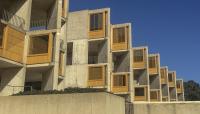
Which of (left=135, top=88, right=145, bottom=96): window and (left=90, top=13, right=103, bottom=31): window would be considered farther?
(left=135, top=88, right=145, bottom=96): window

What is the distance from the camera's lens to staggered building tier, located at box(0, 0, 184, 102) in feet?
104

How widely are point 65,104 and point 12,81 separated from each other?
10563mm

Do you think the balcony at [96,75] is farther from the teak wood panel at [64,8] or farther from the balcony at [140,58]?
the balcony at [140,58]

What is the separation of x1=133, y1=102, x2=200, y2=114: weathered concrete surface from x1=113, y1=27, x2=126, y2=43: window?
947 inches

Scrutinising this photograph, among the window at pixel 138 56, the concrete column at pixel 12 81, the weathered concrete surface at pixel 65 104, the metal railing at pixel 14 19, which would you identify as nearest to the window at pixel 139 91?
the window at pixel 138 56

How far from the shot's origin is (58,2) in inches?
1435

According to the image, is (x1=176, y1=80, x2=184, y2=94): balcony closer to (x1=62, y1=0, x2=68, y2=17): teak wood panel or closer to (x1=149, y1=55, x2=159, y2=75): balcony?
(x1=149, y1=55, x2=159, y2=75): balcony

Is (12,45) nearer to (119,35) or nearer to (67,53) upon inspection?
(67,53)

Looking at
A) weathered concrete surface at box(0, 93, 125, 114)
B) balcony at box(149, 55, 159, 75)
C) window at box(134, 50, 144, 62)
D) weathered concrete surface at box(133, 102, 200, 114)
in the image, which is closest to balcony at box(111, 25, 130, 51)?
window at box(134, 50, 144, 62)

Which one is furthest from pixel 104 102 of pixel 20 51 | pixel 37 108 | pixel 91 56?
pixel 91 56

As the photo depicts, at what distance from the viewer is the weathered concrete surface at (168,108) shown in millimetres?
27984

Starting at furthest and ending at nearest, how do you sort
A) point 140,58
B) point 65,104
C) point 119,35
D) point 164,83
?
point 164,83, point 140,58, point 119,35, point 65,104

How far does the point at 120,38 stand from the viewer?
52.1 m

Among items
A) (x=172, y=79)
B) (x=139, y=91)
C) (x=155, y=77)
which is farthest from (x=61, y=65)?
(x=172, y=79)
